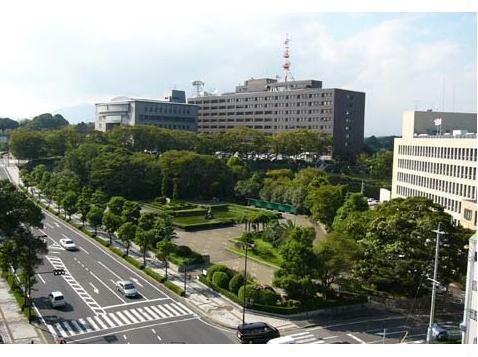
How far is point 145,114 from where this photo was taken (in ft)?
335

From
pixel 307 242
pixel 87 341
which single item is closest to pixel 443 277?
pixel 307 242

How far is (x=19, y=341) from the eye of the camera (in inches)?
913

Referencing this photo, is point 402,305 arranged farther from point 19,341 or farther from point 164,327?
point 19,341

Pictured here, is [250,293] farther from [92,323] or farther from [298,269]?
[92,323]

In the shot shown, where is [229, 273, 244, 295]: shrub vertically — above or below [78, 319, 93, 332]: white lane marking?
above

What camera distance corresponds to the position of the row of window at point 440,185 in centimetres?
4128

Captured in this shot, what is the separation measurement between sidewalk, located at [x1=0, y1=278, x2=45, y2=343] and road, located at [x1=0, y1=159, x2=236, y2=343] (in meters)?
0.85

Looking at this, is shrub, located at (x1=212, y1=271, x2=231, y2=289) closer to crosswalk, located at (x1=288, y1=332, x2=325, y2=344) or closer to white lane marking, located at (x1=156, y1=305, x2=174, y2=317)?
white lane marking, located at (x1=156, y1=305, x2=174, y2=317)

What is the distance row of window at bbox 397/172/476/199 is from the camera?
135 feet

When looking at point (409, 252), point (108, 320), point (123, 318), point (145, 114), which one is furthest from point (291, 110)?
point (108, 320)

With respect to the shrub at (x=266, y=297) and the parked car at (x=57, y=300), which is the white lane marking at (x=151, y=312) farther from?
the shrub at (x=266, y=297)

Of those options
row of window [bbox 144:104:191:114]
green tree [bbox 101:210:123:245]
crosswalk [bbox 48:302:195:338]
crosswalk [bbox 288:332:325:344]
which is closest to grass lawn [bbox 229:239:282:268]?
green tree [bbox 101:210:123:245]

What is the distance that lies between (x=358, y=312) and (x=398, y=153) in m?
29.4

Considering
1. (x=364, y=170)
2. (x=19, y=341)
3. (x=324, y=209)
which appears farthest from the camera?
(x=364, y=170)
